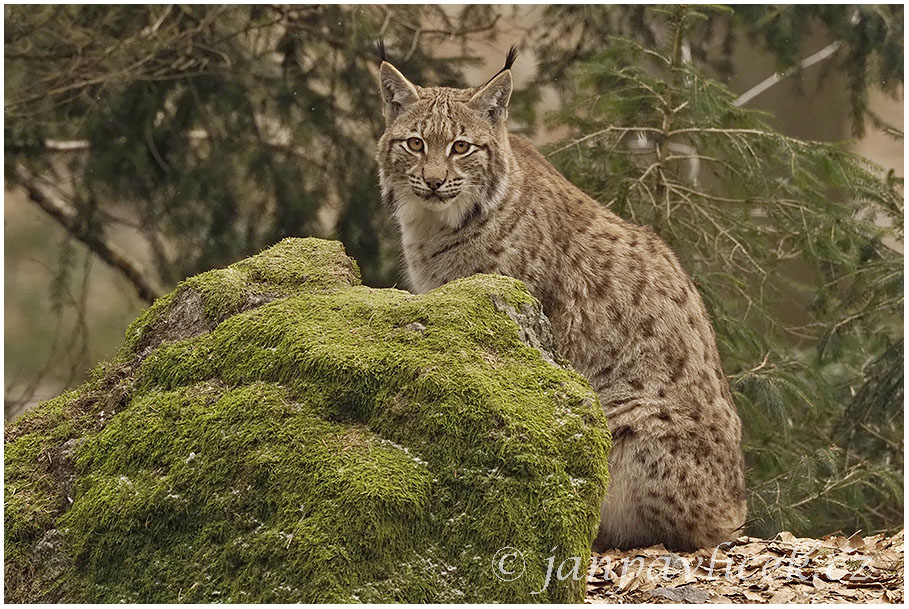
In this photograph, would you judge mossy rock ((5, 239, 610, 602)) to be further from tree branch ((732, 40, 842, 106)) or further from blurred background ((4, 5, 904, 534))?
tree branch ((732, 40, 842, 106))

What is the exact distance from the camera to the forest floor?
4.16 meters

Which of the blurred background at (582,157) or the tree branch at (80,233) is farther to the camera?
the tree branch at (80,233)

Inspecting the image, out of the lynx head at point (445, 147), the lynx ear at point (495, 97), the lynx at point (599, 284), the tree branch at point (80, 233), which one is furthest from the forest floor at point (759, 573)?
the tree branch at point (80, 233)

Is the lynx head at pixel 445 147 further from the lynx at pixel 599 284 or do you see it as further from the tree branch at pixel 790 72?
the tree branch at pixel 790 72

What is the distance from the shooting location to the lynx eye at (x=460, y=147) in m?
5.69

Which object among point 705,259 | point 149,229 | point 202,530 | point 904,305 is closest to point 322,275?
point 202,530

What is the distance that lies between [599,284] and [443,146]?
1.18 meters

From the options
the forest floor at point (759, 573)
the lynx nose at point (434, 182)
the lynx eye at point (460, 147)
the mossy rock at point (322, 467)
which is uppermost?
the lynx eye at point (460, 147)

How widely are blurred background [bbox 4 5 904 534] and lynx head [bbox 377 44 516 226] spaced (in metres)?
2.05

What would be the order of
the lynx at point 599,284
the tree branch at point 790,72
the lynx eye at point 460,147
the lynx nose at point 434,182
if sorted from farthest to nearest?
the tree branch at point 790,72, the lynx eye at point 460,147, the lynx nose at point 434,182, the lynx at point 599,284

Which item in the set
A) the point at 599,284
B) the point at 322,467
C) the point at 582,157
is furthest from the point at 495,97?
the point at 322,467

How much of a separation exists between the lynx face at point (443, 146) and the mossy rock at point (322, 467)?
169cm

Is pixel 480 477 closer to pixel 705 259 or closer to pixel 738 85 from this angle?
pixel 705 259

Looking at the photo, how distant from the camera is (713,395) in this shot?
557cm
